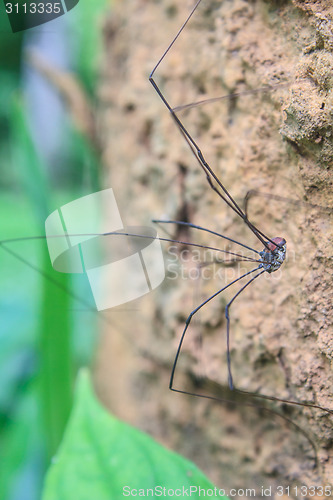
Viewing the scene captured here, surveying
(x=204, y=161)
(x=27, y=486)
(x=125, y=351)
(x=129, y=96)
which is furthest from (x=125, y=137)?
(x=27, y=486)

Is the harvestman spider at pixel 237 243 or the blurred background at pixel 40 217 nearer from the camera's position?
the harvestman spider at pixel 237 243

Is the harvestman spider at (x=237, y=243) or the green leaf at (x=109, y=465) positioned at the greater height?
the harvestman spider at (x=237, y=243)

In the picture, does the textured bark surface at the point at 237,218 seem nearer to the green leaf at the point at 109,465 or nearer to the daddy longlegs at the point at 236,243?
the daddy longlegs at the point at 236,243

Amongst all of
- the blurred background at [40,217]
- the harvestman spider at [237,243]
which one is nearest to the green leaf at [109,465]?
the harvestman spider at [237,243]

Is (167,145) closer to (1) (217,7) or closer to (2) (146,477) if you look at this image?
(1) (217,7)

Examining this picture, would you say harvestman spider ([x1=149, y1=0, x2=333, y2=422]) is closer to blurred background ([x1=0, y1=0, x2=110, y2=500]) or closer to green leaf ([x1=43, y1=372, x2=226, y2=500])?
green leaf ([x1=43, y1=372, x2=226, y2=500])

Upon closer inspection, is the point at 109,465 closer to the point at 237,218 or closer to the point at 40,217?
the point at 237,218
